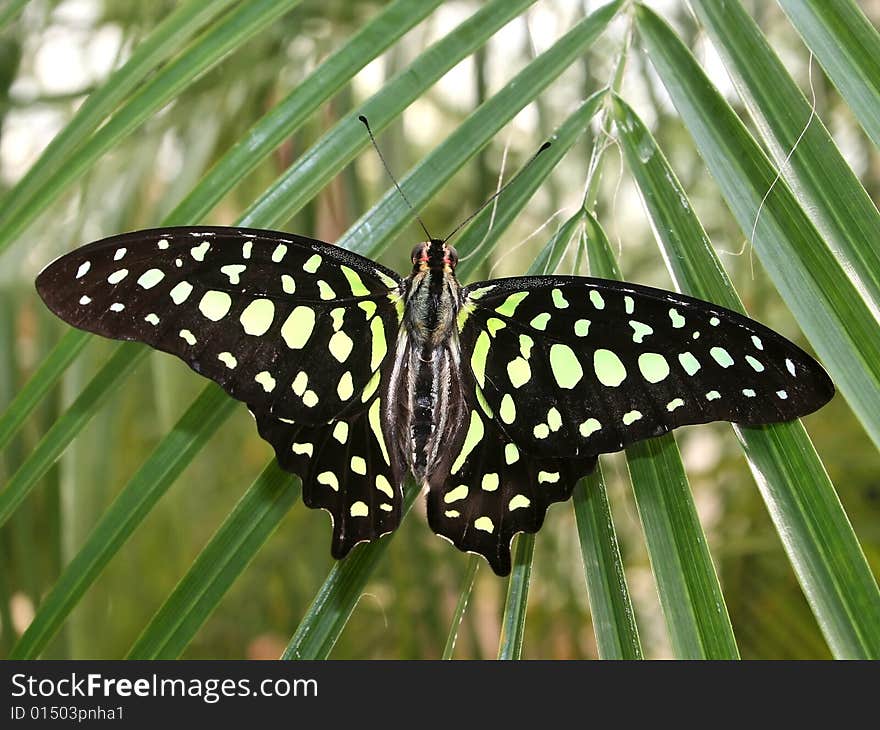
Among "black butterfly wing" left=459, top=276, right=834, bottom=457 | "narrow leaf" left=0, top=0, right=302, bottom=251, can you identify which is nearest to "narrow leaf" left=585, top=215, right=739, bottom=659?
"black butterfly wing" left=459, top=276, right=834, bottom=457

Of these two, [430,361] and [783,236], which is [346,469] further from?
[783,236]

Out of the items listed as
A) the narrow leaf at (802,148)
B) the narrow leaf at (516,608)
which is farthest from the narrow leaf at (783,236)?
the narrow leaf at (516,608)

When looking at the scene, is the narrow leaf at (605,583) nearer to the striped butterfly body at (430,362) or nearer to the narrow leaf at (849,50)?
the striped butterfly body at (430,362)

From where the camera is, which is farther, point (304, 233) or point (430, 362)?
point (304, 233)

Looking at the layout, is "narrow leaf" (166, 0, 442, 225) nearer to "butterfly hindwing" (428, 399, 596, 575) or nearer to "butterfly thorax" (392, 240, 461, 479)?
"butterfly thorax" (392, 240, 461, 479)

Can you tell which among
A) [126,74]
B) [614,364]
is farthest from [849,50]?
[126,74]
